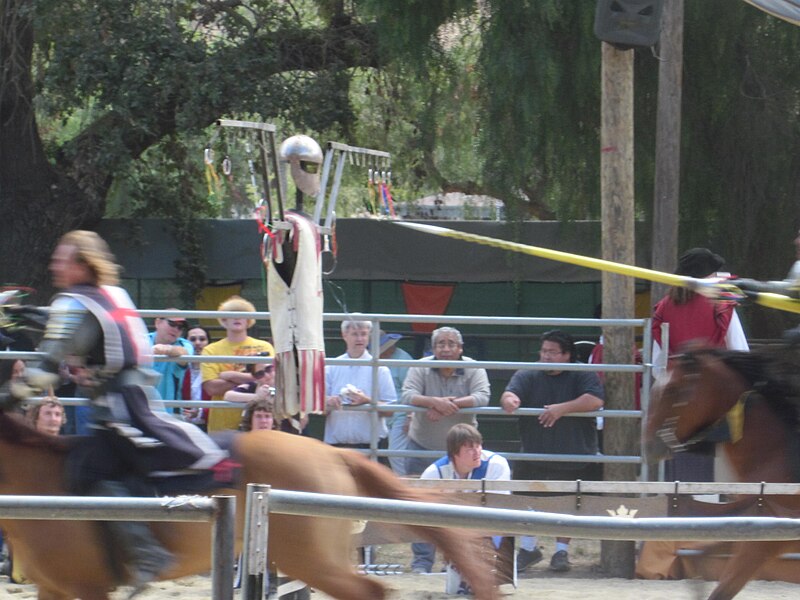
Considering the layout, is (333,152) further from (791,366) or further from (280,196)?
(791,366)

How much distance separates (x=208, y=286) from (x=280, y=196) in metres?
6.58

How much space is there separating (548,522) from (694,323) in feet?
16.3

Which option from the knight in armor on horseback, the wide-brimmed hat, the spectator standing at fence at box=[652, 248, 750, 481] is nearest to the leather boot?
the knight in armor on horseback

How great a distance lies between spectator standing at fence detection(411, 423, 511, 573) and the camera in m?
6.82

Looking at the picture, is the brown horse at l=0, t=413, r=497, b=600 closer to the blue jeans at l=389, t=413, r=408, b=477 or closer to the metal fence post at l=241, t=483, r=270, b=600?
the metal fence post at l=241, t=483, r=270, b=600

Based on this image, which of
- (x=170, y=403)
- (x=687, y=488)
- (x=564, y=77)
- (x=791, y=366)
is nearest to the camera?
(x=791, y=366)

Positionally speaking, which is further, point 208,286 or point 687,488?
point 208,286

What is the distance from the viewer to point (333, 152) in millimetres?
5840

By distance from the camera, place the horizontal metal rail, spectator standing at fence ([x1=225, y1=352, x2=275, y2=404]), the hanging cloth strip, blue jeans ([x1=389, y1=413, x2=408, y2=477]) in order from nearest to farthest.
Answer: the horizontal metal rail → the hanging cloth strip → spectator standing at fence ([x1=225, y1=352, x2=275, y2=404]) → blue jeans ([x1=389, y1=413, x2=408, y2=477])

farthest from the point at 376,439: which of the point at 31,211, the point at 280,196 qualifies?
the point at 31,211

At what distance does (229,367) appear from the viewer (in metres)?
7.91

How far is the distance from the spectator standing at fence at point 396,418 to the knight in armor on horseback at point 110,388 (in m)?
3.39

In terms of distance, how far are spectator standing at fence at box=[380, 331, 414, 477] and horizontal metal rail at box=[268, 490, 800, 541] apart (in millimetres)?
5023

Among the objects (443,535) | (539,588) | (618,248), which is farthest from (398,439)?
(443,535)
